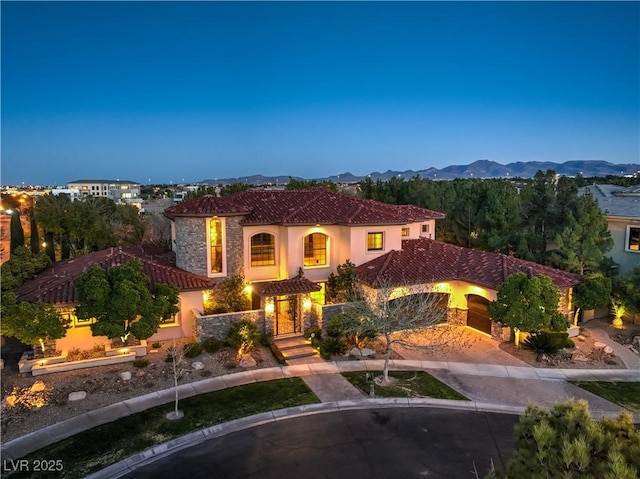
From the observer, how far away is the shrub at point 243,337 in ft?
63.8

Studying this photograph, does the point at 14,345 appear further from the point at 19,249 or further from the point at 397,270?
the point at 397,270

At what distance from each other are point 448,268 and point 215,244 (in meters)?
12.7

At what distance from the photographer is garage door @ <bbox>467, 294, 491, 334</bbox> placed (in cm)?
2292

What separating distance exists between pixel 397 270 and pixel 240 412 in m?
12.0

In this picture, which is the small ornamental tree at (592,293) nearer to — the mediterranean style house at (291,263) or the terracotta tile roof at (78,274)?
the mediterranean style house at (291,263)

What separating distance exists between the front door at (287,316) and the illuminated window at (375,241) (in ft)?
18.6

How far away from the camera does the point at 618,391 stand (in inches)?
663

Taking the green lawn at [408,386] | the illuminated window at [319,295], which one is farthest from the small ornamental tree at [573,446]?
the illuminated window at [319,295]

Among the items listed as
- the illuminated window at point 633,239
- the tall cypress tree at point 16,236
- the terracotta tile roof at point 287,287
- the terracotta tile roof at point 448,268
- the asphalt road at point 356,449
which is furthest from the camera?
the tall cypress tree at point 16,236

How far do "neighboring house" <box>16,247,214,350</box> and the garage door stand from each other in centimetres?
1373

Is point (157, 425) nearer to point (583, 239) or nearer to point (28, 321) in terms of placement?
point (28, 321)

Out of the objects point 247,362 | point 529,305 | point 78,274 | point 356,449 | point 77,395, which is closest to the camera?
point 356,449

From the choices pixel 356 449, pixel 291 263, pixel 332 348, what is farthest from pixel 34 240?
pixel 356 449

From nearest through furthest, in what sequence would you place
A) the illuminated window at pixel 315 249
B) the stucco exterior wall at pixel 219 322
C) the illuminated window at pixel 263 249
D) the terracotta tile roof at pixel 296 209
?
the stucco exterior wall at pixel 219 322, the terracotta tile roof at pixel 296 209, the illuminated window at pixel 263 249, the illuminated window at pixel 315 249
